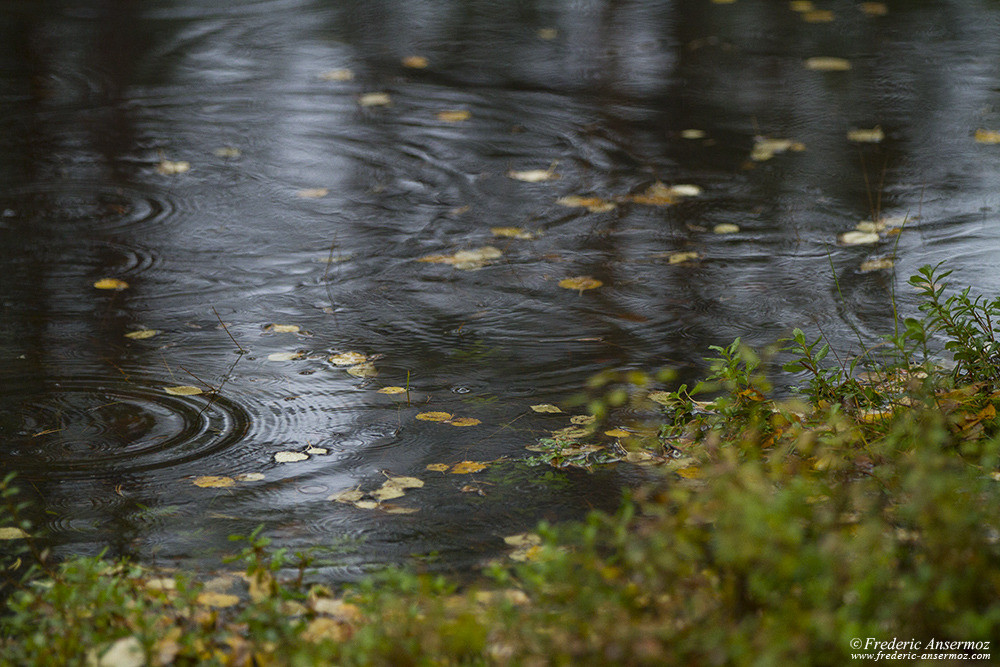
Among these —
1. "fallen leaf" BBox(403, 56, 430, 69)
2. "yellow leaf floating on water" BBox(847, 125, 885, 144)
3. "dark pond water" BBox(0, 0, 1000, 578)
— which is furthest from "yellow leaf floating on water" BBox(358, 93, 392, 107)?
"yellow leaf floating on water" BBox(847, 125, 885, 144)

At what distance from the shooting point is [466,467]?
3494 mm

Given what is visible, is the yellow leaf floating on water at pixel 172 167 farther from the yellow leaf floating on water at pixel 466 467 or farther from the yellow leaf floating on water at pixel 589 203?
the yellow leaf floating on water at pixel 466 467

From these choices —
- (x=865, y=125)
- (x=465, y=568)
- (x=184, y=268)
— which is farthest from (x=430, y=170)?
(x=465, y=568)

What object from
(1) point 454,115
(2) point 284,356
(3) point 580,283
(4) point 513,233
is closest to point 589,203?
(4) point 513,233

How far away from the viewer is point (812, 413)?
3420 millimetres

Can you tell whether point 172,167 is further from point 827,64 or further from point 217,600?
point 827,64

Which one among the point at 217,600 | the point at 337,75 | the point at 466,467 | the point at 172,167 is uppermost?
the point at 337,75

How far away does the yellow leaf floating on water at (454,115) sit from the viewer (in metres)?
7.10

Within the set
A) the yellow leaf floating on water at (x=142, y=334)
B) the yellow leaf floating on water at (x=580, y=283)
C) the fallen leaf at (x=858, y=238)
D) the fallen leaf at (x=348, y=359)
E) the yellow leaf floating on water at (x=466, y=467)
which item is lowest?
the yellow leaf floating on water at (x=466, y=467)

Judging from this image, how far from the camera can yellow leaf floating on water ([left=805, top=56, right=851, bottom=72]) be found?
26.5 ft

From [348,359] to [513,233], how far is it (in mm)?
1583

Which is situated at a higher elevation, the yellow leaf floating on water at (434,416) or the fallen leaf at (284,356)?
the fallen leaf at (284,356)

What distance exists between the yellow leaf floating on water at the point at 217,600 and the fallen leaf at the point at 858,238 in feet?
12.3

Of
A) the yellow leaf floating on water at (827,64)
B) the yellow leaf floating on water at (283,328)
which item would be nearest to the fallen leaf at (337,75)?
the yellow leaf floating on water at (827,64)
